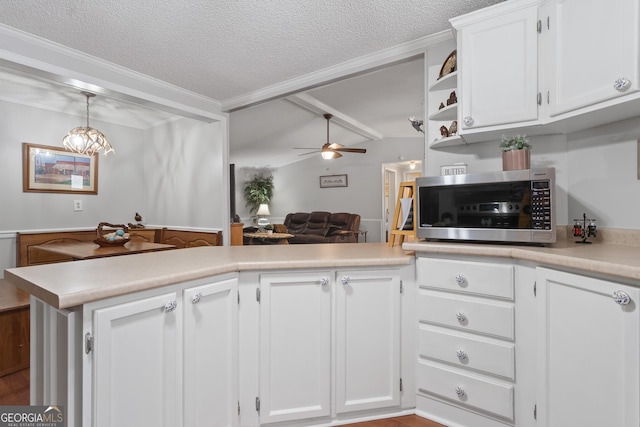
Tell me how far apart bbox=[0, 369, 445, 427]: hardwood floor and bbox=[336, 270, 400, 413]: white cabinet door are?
9 centimetres

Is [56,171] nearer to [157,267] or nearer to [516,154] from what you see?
[157,267]

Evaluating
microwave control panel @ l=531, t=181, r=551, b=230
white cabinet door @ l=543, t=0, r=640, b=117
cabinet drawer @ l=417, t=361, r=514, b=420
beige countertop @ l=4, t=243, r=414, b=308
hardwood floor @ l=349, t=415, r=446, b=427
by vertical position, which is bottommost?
hardwood floor @ l=349, t=415, r=446, b=427

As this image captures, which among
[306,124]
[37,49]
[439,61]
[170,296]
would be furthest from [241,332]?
[306,124]

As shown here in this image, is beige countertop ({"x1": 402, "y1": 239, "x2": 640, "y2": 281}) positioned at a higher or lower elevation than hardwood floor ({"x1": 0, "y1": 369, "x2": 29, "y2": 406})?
higher

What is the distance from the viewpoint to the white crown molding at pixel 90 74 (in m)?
2.09

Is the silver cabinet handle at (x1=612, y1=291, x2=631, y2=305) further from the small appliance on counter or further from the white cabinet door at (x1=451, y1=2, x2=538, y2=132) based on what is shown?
the white cabinet door at (x1=451, y1=2, x2=538, y2=132)

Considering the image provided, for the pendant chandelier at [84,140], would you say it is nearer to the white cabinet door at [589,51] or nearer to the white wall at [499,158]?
the white wall at [499,158]

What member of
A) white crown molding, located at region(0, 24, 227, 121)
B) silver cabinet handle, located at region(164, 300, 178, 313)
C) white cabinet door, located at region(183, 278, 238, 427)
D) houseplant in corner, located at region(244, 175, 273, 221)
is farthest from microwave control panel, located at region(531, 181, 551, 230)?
houseplant in corner, located at region(244, 175, 273, 221)

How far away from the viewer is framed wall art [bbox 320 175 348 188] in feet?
Answer: 26.9

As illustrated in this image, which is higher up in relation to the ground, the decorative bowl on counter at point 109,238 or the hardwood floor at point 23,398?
the decorative bowl on counter at point 109,238

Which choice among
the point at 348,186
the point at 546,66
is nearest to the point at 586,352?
the point at 546,66

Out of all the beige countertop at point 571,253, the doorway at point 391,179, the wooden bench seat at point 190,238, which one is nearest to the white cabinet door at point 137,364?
the beige countertop at point 571,253

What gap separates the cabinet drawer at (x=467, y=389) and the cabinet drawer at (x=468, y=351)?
0.05 m

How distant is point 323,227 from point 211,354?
6095mm
